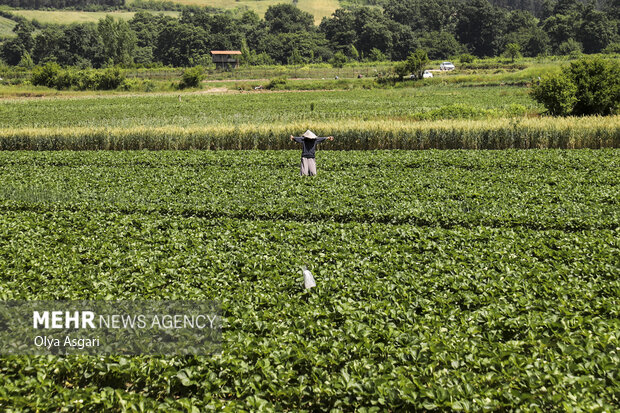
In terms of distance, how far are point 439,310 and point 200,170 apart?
1426cm

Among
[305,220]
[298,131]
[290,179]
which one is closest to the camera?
[305,220]

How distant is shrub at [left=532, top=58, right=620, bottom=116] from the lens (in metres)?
31.0

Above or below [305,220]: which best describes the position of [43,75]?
above

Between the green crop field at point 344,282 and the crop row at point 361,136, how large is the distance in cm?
747

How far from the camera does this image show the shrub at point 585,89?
3097cm

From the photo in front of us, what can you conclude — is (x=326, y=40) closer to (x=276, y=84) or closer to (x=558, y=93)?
(x=276, y=84)

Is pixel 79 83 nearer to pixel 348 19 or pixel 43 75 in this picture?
pixel 43 75

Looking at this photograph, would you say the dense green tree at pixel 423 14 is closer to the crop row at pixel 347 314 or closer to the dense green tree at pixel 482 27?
the dense green tree at pixel 482 27

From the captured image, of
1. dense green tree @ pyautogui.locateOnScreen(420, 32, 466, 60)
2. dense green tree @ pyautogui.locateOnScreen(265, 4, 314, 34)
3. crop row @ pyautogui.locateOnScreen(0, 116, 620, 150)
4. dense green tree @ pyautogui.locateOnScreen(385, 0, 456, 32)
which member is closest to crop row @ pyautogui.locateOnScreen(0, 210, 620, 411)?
crop row @ pyautogui.locateOnScreen(0, 116, 620, 150)

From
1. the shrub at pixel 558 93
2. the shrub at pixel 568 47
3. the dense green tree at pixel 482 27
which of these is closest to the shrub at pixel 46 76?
the shrub at pixel 558 93

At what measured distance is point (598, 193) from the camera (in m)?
Result: 14.1

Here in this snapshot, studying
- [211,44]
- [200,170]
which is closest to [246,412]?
[200,170]

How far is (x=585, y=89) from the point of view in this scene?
31266 millimetres

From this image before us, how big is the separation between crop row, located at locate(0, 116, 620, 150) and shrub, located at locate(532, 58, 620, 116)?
6876 mm
